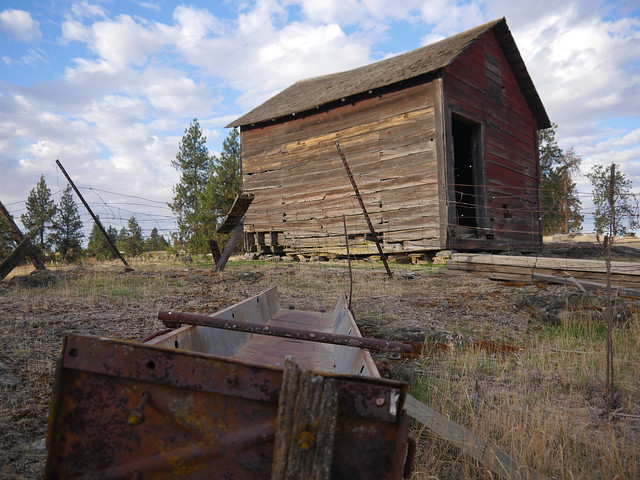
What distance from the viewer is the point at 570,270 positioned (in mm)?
7289

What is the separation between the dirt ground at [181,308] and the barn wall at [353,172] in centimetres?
230

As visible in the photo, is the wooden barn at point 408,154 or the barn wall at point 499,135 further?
the barn wall at point 499,135

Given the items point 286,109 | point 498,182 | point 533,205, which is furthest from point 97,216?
point 533,205

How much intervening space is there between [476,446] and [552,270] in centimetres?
641

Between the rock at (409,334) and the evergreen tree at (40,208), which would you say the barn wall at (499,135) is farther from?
the evergreen tree at (40,208)

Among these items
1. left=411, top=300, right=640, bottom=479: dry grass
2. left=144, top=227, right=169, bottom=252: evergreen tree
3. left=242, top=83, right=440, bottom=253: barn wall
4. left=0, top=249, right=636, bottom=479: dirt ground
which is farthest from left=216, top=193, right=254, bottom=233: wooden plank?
left=144, top=227, right=169, bottom=252: evergreen tree

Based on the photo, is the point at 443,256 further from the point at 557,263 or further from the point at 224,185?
the point at 224,185

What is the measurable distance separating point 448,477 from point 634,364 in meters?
2.53

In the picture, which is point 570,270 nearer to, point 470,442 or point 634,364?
point 634,364

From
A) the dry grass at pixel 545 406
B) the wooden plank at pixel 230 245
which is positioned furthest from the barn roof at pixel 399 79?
the dry grass at pixel 545 406

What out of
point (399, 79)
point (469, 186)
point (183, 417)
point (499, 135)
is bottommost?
point (183, 417)

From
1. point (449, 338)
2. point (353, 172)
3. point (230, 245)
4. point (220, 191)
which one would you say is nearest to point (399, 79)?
point (353, 172)

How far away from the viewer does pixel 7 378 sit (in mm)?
3076

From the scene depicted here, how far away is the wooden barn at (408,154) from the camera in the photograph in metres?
11.2
